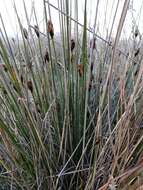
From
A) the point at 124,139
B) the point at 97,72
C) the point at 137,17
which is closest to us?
the point at 124,139

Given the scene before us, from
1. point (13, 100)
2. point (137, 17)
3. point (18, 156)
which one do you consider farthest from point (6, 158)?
point (137, 17)

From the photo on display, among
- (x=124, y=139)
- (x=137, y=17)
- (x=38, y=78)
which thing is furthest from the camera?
(x=137, y=17)

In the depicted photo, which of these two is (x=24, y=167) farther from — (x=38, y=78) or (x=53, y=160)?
(x=38, y=78)

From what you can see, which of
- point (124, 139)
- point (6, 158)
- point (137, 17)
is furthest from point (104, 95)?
point (137, 17)

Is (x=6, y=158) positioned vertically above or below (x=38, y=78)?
below

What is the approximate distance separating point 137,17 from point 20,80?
0.82 m

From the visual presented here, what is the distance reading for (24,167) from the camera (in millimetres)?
1097

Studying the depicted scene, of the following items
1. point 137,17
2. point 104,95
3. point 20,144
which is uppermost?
point 137,17

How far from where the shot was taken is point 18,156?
3.55ft

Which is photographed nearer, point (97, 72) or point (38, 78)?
point (38, 78)

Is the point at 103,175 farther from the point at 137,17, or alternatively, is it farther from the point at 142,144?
the point at 137,17

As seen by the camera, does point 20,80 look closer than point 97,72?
Yes

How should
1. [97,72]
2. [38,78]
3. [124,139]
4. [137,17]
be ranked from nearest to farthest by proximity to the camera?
1. [124,139]
2. [38,78]
3. [97,72]
4. [137,17]

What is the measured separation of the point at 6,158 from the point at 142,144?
16.0 inches
